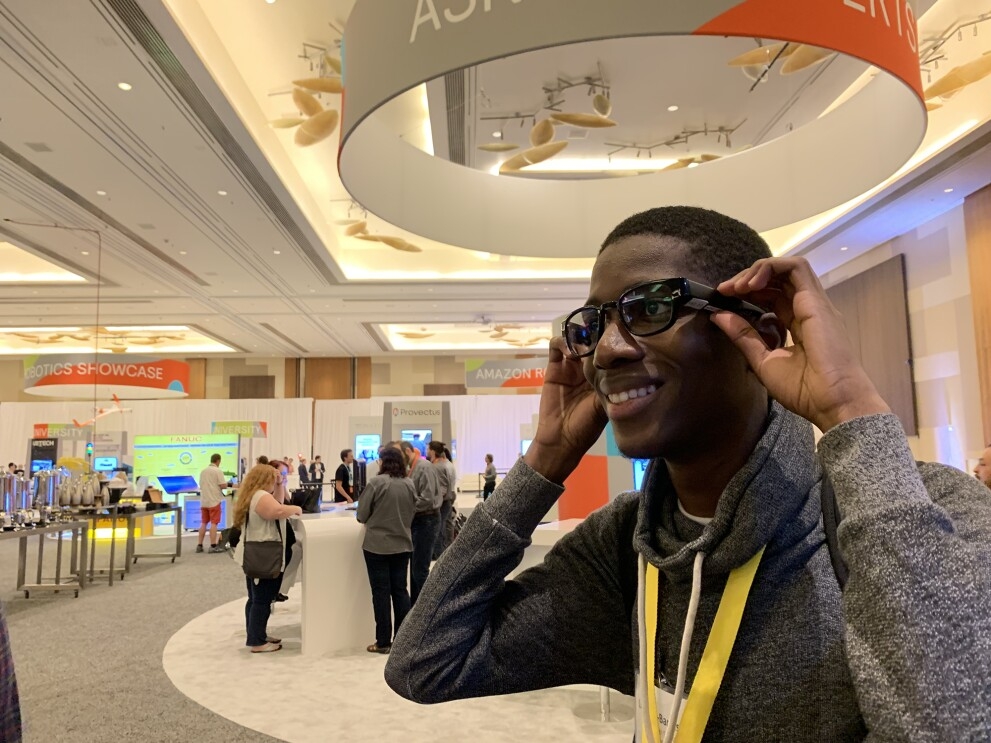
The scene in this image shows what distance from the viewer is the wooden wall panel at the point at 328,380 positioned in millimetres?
20438

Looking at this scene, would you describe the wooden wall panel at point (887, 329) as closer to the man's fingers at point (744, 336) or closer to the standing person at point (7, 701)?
the man's fingers at point (744, 336)

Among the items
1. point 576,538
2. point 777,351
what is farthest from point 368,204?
point 777,351

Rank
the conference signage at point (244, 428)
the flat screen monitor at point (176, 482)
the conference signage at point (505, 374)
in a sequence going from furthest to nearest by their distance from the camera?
the conference signage at point (244, 428), the flat screen monitor at point (176, 482), the conference signage at point (505, 374)

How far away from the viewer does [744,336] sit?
69 centimetres

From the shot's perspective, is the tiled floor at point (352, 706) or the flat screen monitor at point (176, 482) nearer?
the tiled floor at point (352, 706)

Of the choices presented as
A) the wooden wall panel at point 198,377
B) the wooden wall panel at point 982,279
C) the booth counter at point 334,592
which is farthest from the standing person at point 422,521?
the wooden wall panel at point 198,377

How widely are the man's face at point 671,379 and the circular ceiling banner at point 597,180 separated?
11.9 inches

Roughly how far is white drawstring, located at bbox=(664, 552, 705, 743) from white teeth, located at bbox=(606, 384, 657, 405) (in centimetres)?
17

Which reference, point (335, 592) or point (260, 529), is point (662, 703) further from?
point (335, 592)

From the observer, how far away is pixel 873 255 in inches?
394

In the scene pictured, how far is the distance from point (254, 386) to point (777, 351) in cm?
2114

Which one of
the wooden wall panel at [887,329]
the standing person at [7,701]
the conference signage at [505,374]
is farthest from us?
the conference signage at [505,374]

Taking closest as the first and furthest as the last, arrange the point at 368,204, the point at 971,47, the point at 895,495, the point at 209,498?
1. the point at 895,495
2. the point at 368,204
3. the point at 971,47
4. the point at 209,498

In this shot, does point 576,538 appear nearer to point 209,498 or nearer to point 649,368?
point 649,368
